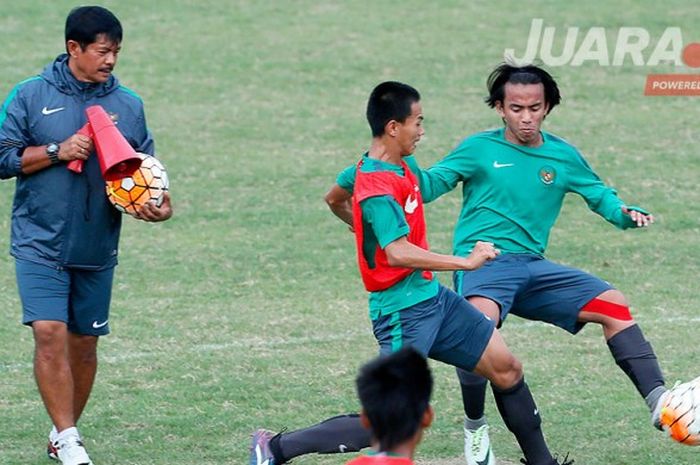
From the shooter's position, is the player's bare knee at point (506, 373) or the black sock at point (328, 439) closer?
the black sock at point (328, 439)

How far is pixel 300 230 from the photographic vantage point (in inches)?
543

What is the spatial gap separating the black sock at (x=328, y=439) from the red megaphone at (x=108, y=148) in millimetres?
1664

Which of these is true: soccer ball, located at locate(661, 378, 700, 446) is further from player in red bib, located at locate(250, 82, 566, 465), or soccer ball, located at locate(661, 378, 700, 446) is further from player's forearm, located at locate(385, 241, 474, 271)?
player's forearm, located at locate(385, 241, 474, 271)

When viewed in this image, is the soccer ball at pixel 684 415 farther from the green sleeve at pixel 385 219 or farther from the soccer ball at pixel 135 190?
the soccer ball at pixel 135 190

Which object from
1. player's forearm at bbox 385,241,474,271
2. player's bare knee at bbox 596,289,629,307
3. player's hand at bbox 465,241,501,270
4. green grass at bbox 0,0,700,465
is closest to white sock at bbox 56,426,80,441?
green grass at bbox 0,0,700,465

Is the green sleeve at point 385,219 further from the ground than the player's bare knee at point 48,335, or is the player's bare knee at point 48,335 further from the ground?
the green sleeve at point 385,219

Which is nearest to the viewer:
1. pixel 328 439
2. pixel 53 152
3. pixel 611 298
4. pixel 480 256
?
pixel 480 256

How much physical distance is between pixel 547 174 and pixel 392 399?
341 cm

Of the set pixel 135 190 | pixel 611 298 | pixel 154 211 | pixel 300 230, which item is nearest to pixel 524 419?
pixel 611 298

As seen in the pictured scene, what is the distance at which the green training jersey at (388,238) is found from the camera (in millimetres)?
7145

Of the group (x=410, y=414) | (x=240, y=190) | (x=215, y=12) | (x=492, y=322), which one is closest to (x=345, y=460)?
(x=492, y=322)

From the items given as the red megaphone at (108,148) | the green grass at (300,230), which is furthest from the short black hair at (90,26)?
the green grass at (300,230)

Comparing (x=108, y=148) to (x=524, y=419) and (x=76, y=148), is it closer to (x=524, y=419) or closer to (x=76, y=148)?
(x=76, y=148)

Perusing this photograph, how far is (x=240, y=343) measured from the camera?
10.5 metres
